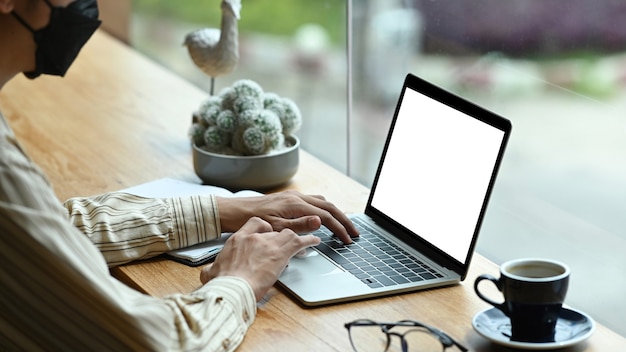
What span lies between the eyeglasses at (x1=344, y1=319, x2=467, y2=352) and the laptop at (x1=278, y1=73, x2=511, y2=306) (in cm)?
10

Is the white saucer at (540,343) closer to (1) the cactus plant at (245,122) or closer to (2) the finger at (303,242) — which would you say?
(2) the finger at (303,242)

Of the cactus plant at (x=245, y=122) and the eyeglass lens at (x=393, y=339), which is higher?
the cactus plant at (x=245, y=122)

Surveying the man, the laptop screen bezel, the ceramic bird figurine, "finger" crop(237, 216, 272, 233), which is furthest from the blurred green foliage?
the man

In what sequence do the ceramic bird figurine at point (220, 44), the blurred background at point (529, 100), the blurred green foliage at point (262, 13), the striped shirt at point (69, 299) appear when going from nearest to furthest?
1. the striped shirt at point (69, 299)
2. the blurred background at point (529, 100)
3. the ceramic bird figurine at point (220, 44)
4. the blurred green foliage at point (262, 13)

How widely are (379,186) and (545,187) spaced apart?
0.40 m

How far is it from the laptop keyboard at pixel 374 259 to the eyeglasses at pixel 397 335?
0.42 ft

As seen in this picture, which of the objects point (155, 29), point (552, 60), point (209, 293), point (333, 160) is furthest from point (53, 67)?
point (155, 29)

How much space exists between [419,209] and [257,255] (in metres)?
0.27

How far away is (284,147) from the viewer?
1867mm

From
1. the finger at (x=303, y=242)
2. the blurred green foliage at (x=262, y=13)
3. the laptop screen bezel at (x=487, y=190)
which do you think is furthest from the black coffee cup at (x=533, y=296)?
the blurred green foliage at (x=262, y=13)

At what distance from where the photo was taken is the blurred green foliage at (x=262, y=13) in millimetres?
2504

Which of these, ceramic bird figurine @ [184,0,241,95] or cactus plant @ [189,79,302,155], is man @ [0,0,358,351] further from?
ceramic bird figurine @ [184,0,241,95]

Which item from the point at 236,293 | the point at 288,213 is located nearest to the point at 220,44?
the point at 288,213

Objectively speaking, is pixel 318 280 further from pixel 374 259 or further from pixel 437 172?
pixel 437 172
